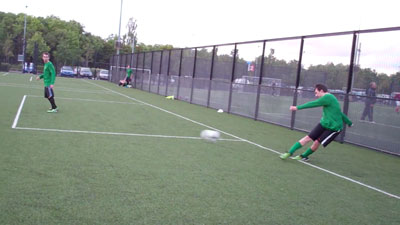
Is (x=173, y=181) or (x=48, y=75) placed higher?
(x=48, y=75)

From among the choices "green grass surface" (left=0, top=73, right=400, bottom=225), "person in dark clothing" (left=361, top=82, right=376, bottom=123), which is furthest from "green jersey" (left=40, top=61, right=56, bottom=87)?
"person in dark clothing" (left=361, top=82, right=376, bottom=123)

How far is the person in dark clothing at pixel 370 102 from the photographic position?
11.3 meters

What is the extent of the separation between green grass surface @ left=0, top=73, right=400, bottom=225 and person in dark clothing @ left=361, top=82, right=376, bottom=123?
1.42 m

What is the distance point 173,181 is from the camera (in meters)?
5.99

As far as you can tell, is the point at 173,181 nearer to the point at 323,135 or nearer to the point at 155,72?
the point at 323,135

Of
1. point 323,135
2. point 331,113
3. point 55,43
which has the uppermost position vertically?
point 55,43

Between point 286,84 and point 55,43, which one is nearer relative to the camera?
point 286,84

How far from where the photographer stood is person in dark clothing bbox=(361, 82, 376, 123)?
1129 cm

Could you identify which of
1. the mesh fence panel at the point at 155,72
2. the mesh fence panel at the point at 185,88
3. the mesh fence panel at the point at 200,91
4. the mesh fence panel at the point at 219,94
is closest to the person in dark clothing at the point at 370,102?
the mesh fence panel at the point at 219,94

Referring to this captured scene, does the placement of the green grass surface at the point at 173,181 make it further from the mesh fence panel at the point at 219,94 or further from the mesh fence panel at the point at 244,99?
the mesh fence panel at the point at 219,94

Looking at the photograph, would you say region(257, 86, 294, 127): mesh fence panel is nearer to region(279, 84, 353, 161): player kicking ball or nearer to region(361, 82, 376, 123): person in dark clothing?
region(361, 82, 376, 123): person in dark clothing

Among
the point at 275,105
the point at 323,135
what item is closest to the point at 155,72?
the point at 275,105

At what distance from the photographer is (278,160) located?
841 centimetres

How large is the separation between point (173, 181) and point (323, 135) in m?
3.76
